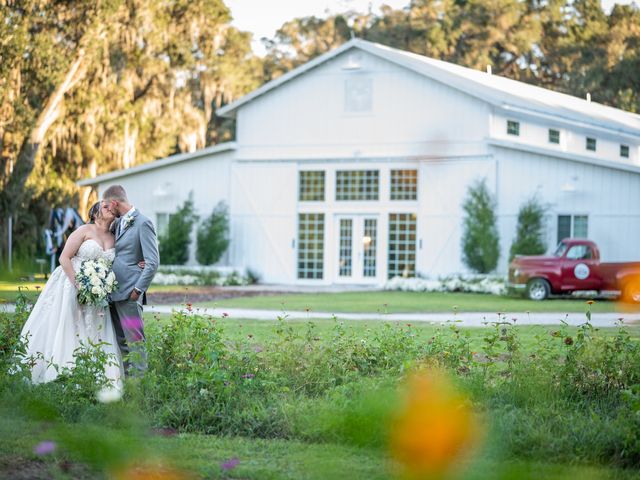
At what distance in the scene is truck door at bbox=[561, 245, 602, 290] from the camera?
842 inches

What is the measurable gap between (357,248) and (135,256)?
18973 mm

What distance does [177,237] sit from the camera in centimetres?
2794

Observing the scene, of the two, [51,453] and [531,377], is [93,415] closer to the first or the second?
[51,453]

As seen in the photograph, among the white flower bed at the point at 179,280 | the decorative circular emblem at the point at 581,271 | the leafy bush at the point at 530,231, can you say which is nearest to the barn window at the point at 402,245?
the leafy bush at the point at 530,231

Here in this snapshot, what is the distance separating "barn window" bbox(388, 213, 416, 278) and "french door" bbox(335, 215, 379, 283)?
0.47 metres

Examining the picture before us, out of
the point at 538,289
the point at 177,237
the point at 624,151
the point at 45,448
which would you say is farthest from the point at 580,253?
the point at 45,448

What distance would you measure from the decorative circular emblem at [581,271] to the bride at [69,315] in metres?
15.0

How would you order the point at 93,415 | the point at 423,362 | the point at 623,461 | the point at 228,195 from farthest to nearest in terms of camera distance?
the point at 228,195 → the point at 423,362 → the point at 93,415 → the point at 623,461

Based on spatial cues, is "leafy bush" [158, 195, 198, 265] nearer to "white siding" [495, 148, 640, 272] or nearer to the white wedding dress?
"white siding" [495, 148, 640, 272]

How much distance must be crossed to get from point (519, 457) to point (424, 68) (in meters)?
21.6

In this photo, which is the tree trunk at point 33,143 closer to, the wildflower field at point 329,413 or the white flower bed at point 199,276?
the white flower bed at point 199,276

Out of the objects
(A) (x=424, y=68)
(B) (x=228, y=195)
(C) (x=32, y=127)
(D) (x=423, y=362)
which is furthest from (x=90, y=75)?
(D) (x=423, y=362)

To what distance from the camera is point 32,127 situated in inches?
1225

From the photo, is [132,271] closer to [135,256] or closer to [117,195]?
[135,256]
